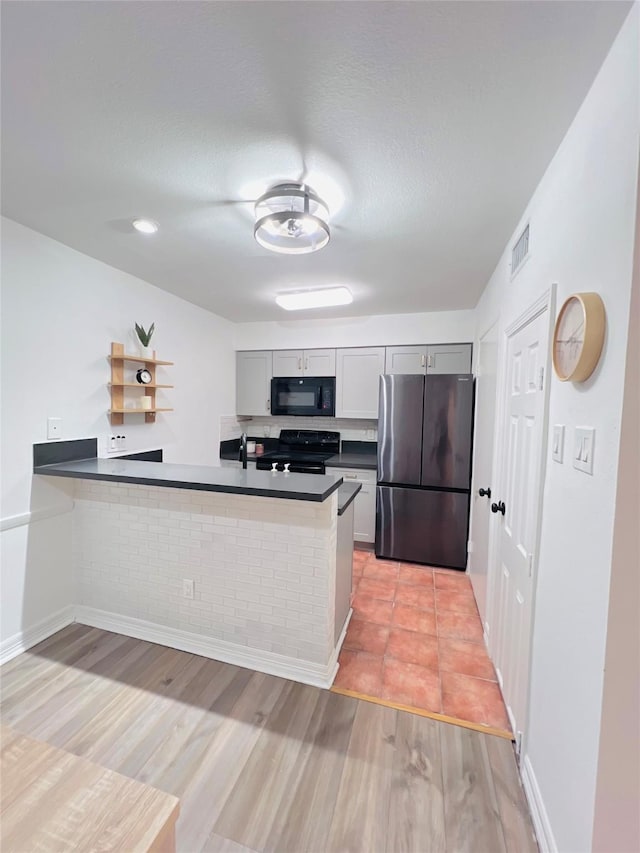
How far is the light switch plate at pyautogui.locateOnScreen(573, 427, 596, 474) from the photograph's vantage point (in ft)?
3.08

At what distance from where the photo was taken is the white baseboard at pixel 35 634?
1.92 metres

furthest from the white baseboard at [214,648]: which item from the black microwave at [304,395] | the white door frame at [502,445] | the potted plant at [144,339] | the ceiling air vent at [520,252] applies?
the black microwave at [304,395]

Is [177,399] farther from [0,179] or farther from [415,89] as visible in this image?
[415,89]

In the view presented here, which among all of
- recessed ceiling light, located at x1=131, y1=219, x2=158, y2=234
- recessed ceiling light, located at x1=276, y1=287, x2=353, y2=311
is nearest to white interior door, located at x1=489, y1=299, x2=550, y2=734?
recessed ceiling light, located at x1=276, y1=287, x2=353, y2=311

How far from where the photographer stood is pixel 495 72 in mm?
977

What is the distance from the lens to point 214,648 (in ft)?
6.53

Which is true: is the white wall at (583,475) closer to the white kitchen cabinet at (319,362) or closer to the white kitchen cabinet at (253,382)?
the white kitchen cabinet at (319,362)

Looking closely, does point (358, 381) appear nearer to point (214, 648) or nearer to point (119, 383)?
point (119, 383)

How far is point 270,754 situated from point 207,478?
1230mm

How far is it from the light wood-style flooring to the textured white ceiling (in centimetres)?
241

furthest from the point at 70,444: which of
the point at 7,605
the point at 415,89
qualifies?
the point at 415,89

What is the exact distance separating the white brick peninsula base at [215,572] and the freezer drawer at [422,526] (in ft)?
4.17

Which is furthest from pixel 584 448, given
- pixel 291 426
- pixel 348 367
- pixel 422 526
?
pixel 291 426

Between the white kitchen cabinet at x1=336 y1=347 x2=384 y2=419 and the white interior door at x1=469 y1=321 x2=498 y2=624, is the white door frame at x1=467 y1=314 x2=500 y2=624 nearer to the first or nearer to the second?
the white interior door at x1=469 y1=321 x2=498 y2=624
